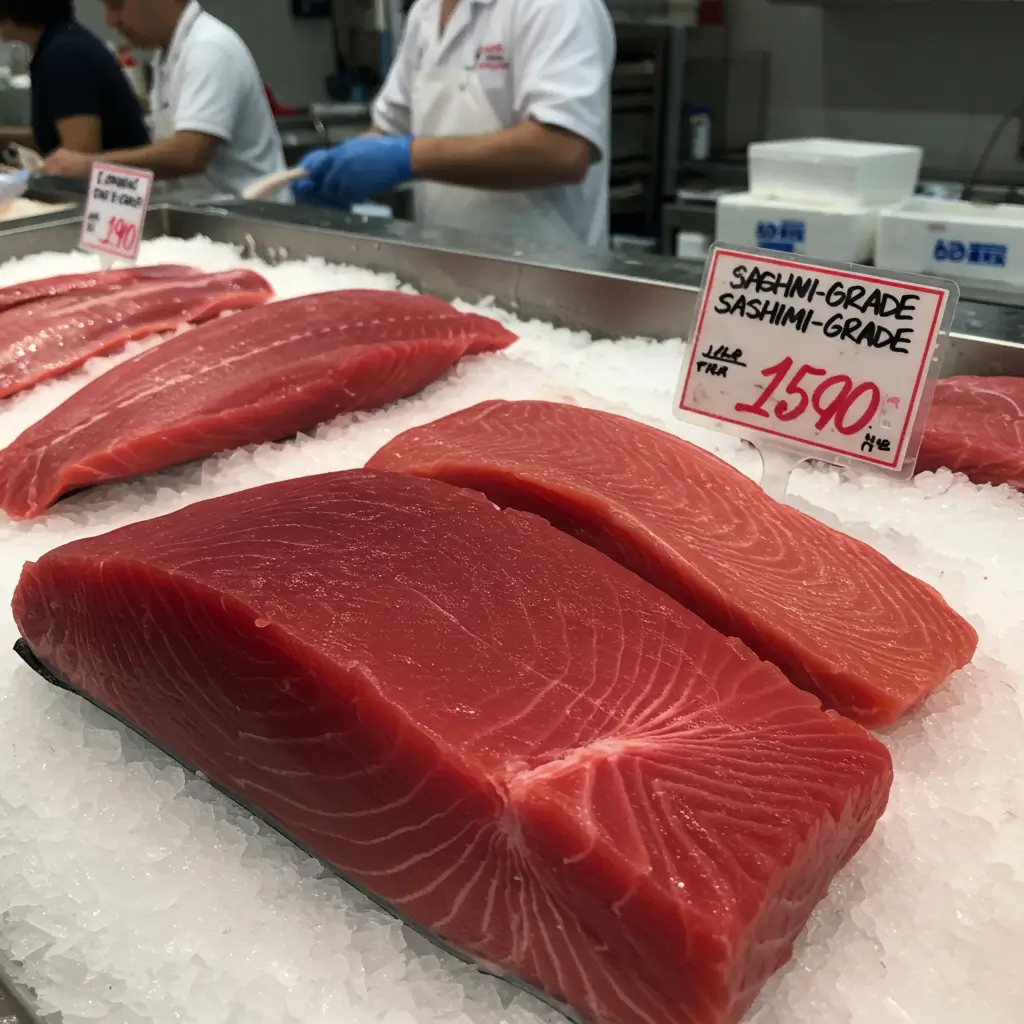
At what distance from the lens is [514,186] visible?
3.53 m

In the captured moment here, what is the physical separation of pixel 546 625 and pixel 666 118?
20.0ft

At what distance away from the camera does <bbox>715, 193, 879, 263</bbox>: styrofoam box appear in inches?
153

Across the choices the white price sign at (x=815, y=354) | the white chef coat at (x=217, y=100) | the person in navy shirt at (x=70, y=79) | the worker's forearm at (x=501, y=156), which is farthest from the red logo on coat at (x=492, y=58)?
the white price sign at (x=815, y=354)

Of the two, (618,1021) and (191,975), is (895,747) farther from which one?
(191,975)

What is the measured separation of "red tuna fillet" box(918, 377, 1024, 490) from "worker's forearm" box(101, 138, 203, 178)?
3.72m

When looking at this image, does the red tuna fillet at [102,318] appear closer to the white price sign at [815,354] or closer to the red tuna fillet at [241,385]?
the red tuna fillet at [241,385]

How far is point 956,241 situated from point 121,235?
2.93 m

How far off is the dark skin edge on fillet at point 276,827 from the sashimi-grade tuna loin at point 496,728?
0.05 ft

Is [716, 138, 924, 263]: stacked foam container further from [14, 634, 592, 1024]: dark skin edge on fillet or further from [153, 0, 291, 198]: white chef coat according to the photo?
[14, 634, 592, 1024]: dark skin edge on fillet

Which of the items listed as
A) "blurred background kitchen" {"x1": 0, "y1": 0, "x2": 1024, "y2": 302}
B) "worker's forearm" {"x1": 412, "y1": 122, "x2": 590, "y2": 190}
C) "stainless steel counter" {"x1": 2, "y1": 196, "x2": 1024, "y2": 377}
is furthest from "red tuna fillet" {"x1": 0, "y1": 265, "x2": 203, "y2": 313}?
"blurred background kitchen" {"x1": 0, "y1": 0, "x2": 1024, "y2": 302}

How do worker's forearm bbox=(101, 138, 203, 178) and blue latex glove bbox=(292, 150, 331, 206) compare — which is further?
worker's forearm bbox=(101, 138, 203, 178)

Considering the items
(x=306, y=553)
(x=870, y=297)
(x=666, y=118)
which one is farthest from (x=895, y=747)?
(x=666, y=118)

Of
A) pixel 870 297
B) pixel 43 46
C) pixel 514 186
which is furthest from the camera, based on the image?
pixel 43 46

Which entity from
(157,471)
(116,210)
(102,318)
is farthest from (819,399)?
(116,210)
